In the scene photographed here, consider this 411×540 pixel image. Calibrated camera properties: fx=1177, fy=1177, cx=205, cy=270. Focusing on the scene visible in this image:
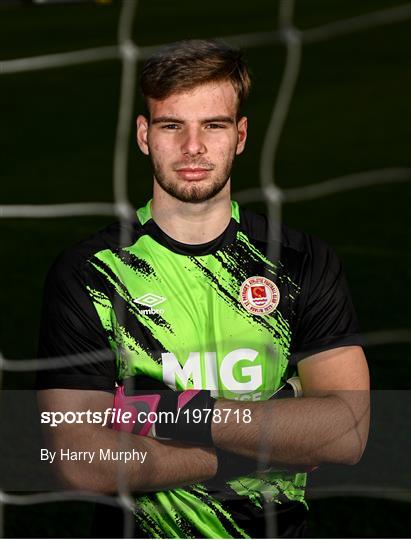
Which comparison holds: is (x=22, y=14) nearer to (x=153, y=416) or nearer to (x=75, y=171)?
(x=75, y=171)

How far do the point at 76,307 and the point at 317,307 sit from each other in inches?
18.7

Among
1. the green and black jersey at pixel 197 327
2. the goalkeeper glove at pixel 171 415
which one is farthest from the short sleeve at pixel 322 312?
the goalkeeper glove at pixel 171 415

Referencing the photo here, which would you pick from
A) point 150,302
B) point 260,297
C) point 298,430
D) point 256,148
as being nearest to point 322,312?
point 260,297

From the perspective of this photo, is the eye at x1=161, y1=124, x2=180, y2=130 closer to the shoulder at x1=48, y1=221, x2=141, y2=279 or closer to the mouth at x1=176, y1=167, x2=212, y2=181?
the mouth at x1=176, y1=167, x2=212, y2=181

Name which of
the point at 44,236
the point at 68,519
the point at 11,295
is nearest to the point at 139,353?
the point at 68,519

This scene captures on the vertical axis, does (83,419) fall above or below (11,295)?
below

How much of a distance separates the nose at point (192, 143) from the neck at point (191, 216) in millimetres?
120

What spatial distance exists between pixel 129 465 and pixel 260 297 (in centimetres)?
44

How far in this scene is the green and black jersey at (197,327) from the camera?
2.28 metres

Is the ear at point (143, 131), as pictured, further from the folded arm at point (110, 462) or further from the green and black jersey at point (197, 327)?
the folded arm at point (110, 462)

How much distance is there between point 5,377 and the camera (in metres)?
5.10

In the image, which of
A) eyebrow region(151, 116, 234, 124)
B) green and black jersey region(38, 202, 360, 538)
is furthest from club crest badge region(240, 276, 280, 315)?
eyebrow region(151, 116, 234, 124)

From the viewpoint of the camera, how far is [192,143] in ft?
7.51

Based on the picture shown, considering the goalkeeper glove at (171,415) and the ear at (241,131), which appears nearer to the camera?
the goalkeeper glove at (171,415)
